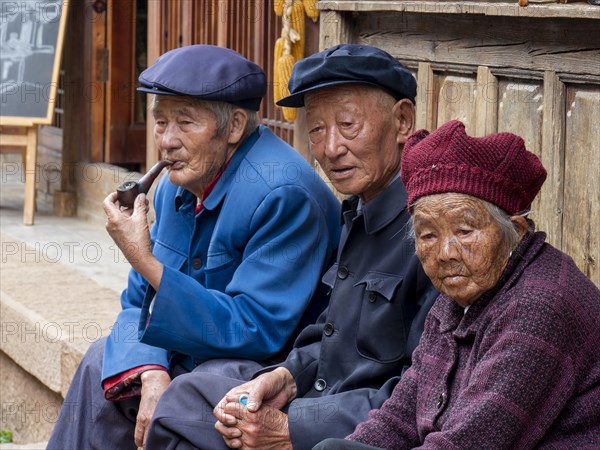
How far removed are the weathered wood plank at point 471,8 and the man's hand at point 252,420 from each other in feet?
5.03

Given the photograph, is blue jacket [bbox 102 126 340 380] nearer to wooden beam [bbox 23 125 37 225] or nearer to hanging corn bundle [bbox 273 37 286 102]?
hanging corn bundle [bbox 273 37 286 102]

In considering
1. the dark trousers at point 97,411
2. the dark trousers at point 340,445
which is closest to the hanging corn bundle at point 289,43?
the dark trousers at point 97,411

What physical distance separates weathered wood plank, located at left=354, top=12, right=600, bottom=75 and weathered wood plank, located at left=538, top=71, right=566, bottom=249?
0.08m

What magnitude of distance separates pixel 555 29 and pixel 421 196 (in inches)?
56.7

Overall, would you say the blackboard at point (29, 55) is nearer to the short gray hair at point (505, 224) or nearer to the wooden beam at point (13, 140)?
the wooden beam at point (13, 140)

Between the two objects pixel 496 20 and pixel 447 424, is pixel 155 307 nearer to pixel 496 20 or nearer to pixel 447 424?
pixel 447 424

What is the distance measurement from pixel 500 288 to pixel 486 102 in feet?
5.74

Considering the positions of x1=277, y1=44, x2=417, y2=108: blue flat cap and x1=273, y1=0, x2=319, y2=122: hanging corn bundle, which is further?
x1=273, y1=0, x2=319, y2=122: hanging corn bundle

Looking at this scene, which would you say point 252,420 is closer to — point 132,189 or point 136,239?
point 136,239

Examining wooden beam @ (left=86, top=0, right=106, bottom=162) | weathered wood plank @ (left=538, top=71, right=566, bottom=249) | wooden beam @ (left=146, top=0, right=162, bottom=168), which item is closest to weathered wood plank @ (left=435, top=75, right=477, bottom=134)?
weathered wood plank @ (left=538, top=71, right=566, bottom=249)

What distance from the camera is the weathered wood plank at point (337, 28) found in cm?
503

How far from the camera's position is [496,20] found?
13.5 ft

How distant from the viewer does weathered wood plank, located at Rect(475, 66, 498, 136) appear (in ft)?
13.7

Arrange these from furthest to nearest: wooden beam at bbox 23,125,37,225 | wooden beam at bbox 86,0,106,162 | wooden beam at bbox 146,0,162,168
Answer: wooden beam at bbox 86,0,106,162, wooden beam at bbox 23,125,37,225, wooden beam at bbox 146,0,162,168
